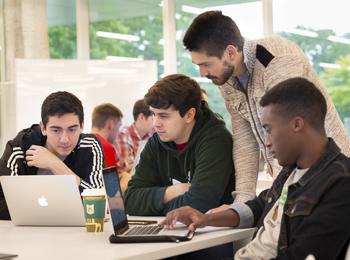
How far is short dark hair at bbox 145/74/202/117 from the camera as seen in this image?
3.02 meters

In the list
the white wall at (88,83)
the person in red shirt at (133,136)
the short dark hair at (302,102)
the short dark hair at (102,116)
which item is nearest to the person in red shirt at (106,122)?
the short dark hair at (102,116)

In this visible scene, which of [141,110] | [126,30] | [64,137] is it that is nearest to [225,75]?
[64,137]

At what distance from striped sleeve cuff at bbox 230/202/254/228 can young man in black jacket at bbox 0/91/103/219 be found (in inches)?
34.2

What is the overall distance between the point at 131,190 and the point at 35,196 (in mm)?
543

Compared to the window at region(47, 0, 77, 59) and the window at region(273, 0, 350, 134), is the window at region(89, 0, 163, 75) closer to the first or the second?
the window at region(47, 0, 77, 59)

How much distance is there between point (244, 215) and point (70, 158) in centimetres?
109

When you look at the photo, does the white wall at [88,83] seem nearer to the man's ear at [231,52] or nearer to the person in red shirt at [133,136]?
the person in red shirt at [133,136]

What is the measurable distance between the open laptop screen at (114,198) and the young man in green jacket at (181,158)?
472mm

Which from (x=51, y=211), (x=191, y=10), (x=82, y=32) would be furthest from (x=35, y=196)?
(x=82, y=32)

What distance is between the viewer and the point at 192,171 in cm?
305

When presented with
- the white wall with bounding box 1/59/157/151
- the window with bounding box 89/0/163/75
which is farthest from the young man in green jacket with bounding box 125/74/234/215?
A: the window with bounding box 89/0/163/75

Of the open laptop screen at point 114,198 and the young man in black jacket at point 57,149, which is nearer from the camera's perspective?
the open laptop screen at point 114,198

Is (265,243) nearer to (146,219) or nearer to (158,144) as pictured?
(146,219)

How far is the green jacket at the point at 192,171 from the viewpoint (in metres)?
2.89
